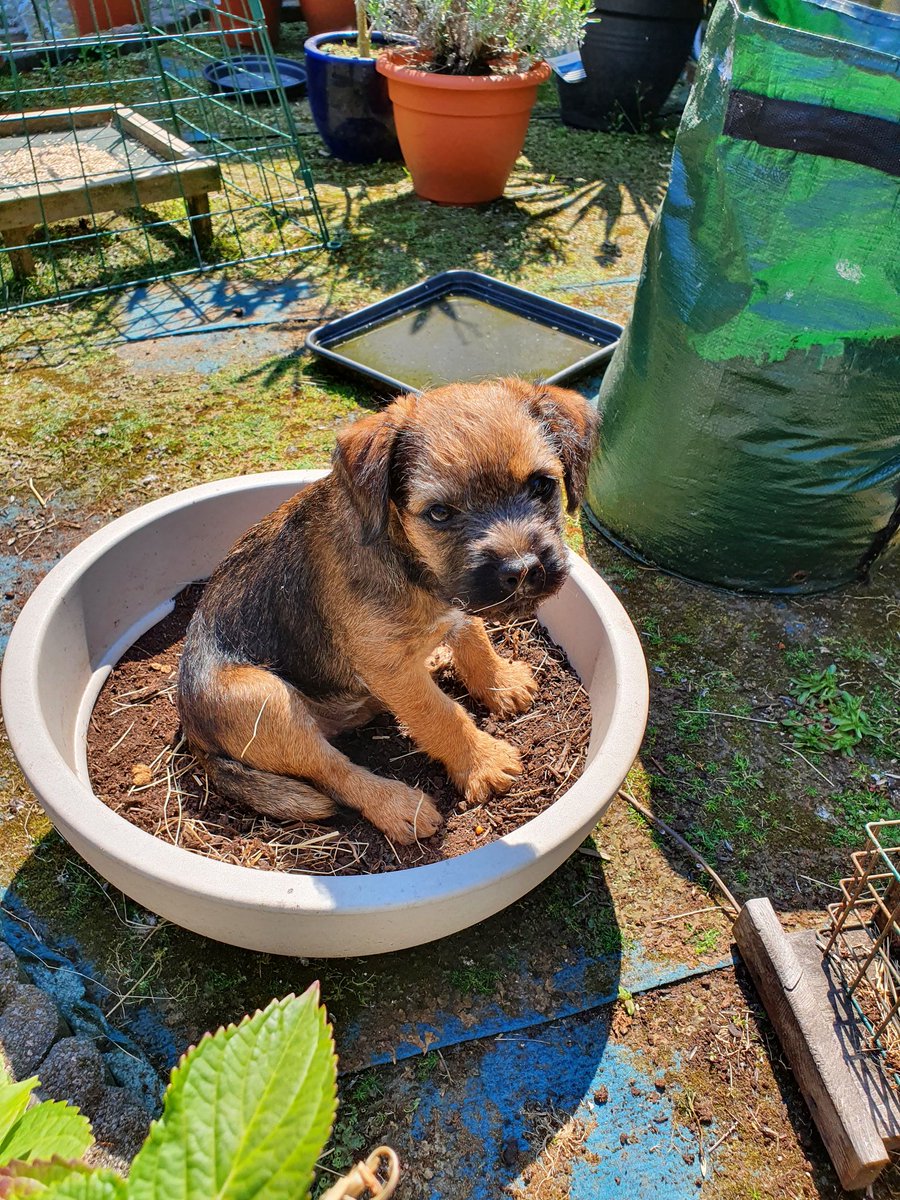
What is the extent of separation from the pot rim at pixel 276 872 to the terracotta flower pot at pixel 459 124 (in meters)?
6.58

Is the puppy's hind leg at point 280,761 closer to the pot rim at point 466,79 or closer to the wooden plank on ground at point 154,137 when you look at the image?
the wooden plank on ground at point 154,137

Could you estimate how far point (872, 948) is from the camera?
109 inches

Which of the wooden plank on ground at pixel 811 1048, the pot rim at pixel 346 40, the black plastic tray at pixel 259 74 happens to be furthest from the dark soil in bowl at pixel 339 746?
the black plastic tray at pixel 259 74

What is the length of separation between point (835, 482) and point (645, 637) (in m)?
1.15

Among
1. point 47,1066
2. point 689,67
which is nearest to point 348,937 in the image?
point 47,1066

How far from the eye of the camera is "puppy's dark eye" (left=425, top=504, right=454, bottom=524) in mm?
2590

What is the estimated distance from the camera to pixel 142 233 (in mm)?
7848

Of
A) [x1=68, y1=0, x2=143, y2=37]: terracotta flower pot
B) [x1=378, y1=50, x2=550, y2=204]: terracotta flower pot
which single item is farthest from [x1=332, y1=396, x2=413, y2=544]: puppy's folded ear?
[x1=68, y1=0, x2=143, y2=37]: terracotta flower pot

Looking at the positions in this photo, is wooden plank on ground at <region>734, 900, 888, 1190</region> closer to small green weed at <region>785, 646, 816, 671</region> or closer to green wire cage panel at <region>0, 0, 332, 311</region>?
small green weed at <region>785, 646, 816, 671</region>

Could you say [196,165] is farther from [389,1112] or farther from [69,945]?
[389,1112]

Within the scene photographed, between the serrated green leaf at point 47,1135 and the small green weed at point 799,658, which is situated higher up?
the serrated green leaf at point 47,1135

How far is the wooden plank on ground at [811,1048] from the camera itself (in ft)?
7.87

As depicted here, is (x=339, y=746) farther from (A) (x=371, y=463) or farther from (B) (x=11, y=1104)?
(B) (x=11, y=1104)

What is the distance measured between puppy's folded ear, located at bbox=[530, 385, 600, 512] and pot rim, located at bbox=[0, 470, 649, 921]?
72 centimetres
